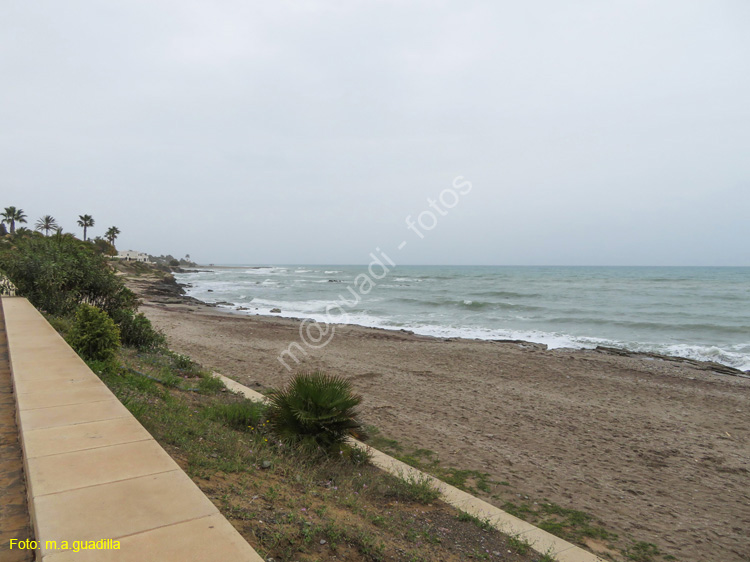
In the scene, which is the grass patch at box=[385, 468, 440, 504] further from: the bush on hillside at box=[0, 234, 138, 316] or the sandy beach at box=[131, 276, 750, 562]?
the bush on hillside at box=[0, 234, 138, 316]

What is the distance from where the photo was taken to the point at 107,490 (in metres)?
2.42

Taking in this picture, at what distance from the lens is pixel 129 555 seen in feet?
6.25

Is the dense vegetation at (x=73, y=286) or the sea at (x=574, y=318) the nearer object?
the dense vegetation at (x=73, y=286)

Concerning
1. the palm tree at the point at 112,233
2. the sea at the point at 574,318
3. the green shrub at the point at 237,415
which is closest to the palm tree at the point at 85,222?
the palm tree at the point at 112,233

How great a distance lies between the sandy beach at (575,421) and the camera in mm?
5398

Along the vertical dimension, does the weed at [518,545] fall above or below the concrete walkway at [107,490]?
below

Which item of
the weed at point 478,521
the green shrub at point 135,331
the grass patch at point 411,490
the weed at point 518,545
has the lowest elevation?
the weed at point 518,545

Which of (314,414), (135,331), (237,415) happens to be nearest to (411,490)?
(314,414)

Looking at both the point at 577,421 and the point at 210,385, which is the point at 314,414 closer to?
the point at 210,385

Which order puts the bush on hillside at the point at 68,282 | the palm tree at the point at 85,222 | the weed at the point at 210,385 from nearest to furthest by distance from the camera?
1. the weed at the point at 210,385
2. the bush on hillside at the point at 68,282
3. the palm tree at the point at 85,222

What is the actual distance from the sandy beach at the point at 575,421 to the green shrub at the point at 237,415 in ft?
7.82

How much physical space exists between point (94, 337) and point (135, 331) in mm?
3445

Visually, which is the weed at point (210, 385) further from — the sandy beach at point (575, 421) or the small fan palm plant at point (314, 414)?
the small fan palm plant at point (314, 414)

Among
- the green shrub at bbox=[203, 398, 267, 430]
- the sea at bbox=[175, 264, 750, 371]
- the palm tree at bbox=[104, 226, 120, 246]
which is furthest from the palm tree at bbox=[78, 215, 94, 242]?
the green shrub at bbox=[203, 398, 267, 430]
